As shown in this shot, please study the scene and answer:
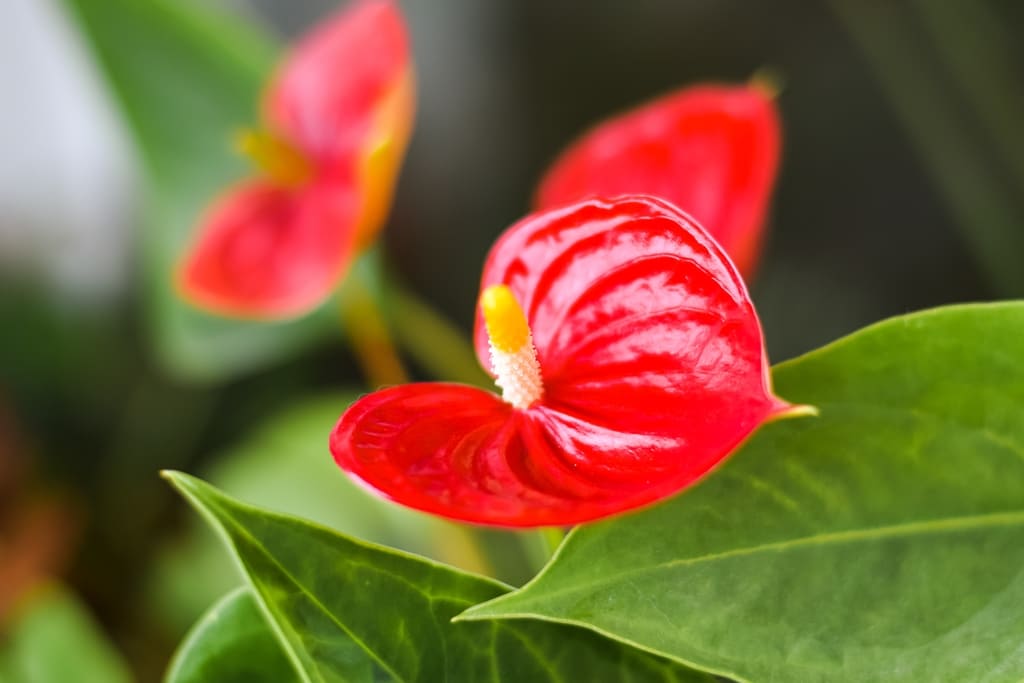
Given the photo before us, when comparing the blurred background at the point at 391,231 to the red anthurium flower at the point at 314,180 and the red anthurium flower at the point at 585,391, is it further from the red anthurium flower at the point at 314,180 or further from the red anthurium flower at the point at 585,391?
the red anthurium flower at the point at 585,391

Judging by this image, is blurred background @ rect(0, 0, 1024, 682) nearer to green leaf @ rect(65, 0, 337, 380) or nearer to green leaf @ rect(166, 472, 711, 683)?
green leaf @ rect(65, 0, 337, 380)

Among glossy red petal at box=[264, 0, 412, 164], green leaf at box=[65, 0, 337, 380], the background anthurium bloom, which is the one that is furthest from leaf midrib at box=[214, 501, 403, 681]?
green leaf at box=[65, 0, 337, 380]

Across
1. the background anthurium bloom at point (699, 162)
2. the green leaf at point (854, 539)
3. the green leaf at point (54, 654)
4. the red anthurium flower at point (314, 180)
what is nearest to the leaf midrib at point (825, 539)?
the green leaf at point (854, 539)

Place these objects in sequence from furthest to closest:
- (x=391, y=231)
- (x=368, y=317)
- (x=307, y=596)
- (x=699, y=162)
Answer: (x=391, y=231), (x=368, y=317), (x=699, y=162), (x=307, y=596)

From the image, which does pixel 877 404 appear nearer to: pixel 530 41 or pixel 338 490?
pixel 338 490

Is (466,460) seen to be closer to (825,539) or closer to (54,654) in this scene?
(825,539)

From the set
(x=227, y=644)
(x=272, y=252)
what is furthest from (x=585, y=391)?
(x=272, y=252)

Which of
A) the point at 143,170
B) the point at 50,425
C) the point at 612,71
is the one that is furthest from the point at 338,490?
the point at 612,71
